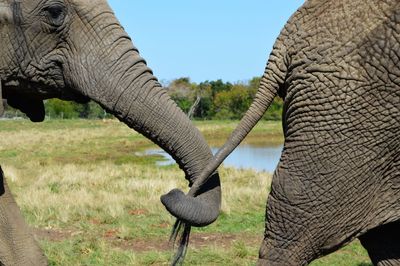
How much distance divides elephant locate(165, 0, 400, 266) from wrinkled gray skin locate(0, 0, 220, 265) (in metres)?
0.22

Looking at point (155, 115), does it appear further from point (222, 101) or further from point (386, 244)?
point (222, 101)

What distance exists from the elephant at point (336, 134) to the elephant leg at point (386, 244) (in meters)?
0.49

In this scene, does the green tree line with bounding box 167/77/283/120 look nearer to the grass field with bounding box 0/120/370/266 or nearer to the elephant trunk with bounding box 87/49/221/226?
the grass field with bounding box 0/120/370/266

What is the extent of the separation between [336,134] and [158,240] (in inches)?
201

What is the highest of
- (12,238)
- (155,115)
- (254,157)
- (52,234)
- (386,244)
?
(155,115)

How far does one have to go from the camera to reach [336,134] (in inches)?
153

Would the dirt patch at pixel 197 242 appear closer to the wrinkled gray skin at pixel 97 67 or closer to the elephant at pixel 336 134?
the elephant at pixel 336 134

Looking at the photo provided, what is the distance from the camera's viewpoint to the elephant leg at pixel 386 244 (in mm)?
4410

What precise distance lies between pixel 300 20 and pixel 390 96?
0.79m

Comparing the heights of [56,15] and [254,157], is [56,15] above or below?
above

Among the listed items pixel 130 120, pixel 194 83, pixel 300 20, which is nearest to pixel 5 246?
pixel 130 120

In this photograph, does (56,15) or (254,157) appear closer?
(56,15)

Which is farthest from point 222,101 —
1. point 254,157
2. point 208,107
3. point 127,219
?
point 127,219

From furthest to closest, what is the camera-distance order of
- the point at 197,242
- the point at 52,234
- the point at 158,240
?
the point at 52,234 < the point at 158,240 < the point at 197,242
